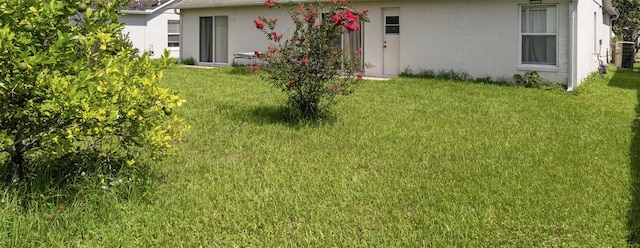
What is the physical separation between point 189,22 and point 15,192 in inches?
607

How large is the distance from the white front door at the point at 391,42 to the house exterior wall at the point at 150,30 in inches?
501

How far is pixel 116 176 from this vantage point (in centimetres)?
419

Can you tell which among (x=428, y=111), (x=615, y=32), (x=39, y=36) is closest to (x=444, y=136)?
(x=428, y=111)

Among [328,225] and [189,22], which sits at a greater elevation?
[189,22]

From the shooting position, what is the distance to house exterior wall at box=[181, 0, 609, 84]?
11930 millimetres

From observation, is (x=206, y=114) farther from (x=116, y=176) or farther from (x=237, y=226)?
(x=237, y=226)

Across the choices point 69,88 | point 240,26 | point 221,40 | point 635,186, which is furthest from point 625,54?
point 69,88

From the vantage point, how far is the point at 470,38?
1297cm

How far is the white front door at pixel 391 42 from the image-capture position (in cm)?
1414

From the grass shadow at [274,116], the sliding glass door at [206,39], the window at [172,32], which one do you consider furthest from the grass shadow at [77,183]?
the window at [172,32]

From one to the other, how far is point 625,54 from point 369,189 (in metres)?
18.9

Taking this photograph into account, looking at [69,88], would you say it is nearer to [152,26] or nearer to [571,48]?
[571,48]

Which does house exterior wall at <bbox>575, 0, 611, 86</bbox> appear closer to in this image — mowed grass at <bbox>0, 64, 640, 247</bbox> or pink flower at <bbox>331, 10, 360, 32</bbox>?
mowed grass at <bbox>0, 64, 640, 247</bbox>

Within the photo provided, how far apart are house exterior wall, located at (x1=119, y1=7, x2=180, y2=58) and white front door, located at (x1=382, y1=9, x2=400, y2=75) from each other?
41.8ft
